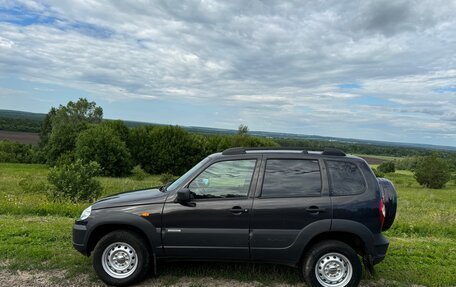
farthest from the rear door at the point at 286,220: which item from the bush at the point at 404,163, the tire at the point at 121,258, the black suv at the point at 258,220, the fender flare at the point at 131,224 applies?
the bush at the point at 404,163

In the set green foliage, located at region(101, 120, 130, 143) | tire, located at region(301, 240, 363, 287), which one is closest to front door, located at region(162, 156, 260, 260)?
tire, located at region(301, 240, 363, 287)

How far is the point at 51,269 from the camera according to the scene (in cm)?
539

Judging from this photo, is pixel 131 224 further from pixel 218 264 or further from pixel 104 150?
pixel 104 150

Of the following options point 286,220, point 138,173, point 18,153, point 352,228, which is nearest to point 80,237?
point 286,220

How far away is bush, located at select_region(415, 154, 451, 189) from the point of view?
59.6 meters

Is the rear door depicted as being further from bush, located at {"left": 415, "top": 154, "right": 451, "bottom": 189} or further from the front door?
bush, located at {"left": 415, "top": 154, "right": 451, "bottom": 189}

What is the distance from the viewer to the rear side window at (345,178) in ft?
16.2

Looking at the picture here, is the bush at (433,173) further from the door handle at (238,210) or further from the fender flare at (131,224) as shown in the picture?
the fender flare at (131,224)

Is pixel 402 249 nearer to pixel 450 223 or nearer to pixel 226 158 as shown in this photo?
pixel 226 158

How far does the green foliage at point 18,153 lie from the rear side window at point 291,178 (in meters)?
76.0

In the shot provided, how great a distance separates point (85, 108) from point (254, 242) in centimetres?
8236

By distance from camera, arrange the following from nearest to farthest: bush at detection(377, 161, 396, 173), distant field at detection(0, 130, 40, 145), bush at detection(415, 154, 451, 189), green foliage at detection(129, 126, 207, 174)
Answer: bush at detection(415, 154, 451, 189) → green foliage at detection(129, 126, 207, 174) → bush at detection(377, 161, 396, 173) → distant field at detection(0, 130, 40, 145)

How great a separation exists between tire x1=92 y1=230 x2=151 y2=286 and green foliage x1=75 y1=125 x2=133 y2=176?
50464 mm

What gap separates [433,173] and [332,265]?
62612 millimetres
